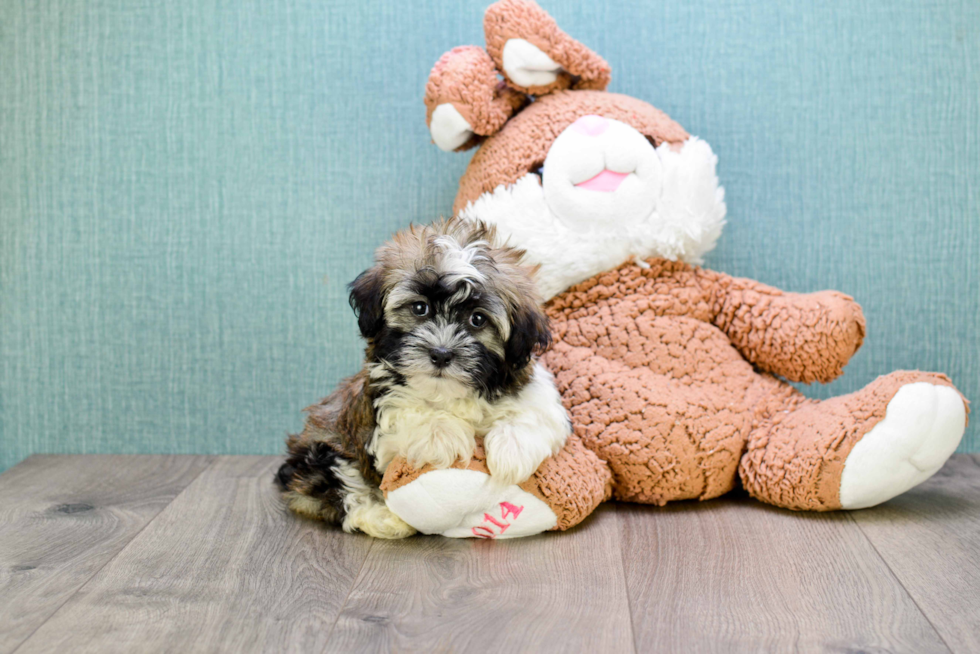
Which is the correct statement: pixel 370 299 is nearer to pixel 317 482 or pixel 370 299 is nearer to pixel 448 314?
pixel 448 314

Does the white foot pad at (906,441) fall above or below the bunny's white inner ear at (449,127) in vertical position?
below

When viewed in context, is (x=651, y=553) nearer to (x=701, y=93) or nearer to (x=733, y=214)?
(x=733, y=214)

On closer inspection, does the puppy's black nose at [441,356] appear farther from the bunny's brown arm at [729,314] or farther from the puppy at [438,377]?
the bunny's brown arm at [729,314]

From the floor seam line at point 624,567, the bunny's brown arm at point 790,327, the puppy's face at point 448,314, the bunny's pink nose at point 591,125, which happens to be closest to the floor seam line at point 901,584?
the bunny's brown arm at point 790,327

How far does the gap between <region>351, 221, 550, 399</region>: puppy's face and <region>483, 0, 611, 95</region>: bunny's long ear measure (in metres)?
0.49

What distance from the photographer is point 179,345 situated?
2160 mm

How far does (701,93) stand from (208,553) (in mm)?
1607

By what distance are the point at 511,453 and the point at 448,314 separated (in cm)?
29

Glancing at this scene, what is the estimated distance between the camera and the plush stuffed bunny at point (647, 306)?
64.7 inches

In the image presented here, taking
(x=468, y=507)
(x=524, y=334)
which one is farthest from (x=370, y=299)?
(x=468, y=507)

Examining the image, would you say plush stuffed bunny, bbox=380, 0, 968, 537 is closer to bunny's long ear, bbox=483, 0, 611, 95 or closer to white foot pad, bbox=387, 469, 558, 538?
bunny's long ear, bbox=483, 0, 611, 95

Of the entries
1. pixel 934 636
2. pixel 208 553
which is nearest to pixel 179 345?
pixel 208 553

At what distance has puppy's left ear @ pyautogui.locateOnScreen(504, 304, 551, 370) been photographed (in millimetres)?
1437

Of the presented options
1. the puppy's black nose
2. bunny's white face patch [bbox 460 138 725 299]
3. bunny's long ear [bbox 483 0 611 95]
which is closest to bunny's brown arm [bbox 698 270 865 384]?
bunny's white face patch [bbox 460 138 725 299]
